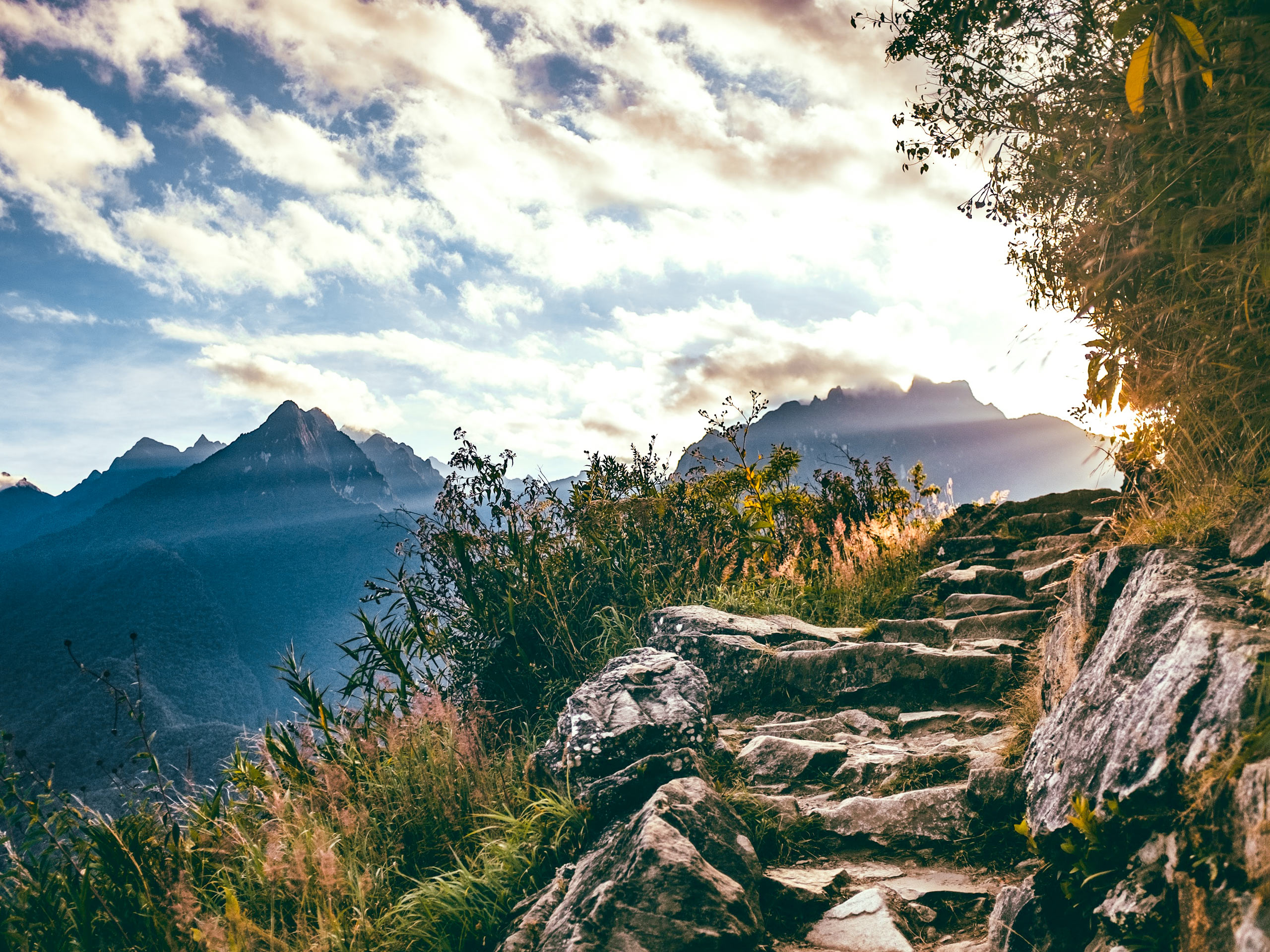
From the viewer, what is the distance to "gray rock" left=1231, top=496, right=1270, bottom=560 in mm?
2475

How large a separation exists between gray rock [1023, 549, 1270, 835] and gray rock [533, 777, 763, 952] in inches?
49.3

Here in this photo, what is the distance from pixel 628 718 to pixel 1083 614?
8.16 ft

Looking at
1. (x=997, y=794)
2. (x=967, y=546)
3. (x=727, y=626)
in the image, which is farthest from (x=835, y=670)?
(x=967, y=546)

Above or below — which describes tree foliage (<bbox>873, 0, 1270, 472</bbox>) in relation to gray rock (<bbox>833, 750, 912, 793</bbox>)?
above

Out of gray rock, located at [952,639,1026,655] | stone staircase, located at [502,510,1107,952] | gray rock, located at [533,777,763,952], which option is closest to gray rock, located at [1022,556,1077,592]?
stone staircase, located at [502,510,1107,952]

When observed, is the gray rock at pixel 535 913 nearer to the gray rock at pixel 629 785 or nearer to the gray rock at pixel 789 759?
the gray rock at pixel 629 785

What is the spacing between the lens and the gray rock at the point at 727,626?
5465 mm

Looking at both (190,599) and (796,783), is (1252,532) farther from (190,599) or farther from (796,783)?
(190,599)

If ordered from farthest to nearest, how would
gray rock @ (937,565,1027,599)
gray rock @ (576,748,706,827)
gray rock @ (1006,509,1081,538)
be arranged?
gray rock @ (1006,509,1081,538)
gray rock @ (937,565,1027,599)
gray rock @ (576,748,706,827)

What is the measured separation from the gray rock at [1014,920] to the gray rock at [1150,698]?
24cm

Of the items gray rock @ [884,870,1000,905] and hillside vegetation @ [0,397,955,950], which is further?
hillside vegetation @ [0,397,955,950]

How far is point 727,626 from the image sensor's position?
555 cm

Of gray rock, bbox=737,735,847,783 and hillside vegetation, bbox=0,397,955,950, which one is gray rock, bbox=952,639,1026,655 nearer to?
gray rock, bbox=737,735,847,783

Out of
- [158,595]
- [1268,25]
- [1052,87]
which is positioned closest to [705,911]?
[1268,25]
